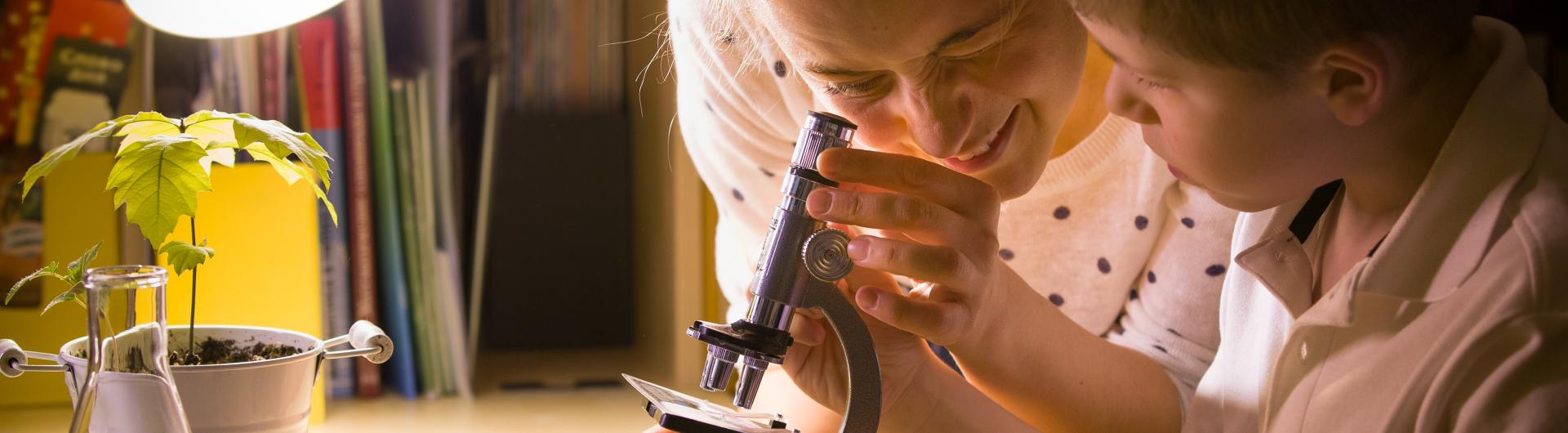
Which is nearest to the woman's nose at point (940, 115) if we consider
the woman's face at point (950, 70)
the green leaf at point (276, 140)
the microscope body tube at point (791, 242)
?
the woman's face at point (950, 70)

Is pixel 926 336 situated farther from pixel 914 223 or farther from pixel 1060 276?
pixel 1060 276

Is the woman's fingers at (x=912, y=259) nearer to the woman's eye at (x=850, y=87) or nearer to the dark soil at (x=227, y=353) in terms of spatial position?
the woman's eye at (x=850, y=87)

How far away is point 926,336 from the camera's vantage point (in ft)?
2.74

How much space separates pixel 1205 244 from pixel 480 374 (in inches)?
28.6

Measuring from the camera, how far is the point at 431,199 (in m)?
1.20

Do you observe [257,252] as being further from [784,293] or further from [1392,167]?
[1392,167]

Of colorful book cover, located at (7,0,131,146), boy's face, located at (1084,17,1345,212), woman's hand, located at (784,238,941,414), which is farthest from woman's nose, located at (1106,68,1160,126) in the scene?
colorful book cover, located at (7,0,131,146)

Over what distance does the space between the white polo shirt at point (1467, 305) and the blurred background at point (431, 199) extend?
0.62 meters

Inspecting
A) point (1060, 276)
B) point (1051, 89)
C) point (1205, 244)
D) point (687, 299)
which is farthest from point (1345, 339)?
point (687, 299)

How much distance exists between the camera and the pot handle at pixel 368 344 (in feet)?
2.70

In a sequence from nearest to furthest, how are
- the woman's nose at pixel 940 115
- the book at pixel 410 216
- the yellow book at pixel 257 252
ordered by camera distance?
the woman's nose at pixel 940 115, the yellow book at pixel 257 252, the book at pixel 410 216

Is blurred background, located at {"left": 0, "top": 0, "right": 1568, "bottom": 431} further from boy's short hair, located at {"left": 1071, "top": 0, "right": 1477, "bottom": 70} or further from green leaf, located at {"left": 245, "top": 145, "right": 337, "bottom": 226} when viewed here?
boy's short hair, located at {"left": 1071, "top": 0, "right": 1477, "bottom": 70}

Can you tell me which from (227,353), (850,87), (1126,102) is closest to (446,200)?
(227,353)

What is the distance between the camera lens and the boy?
592mm
